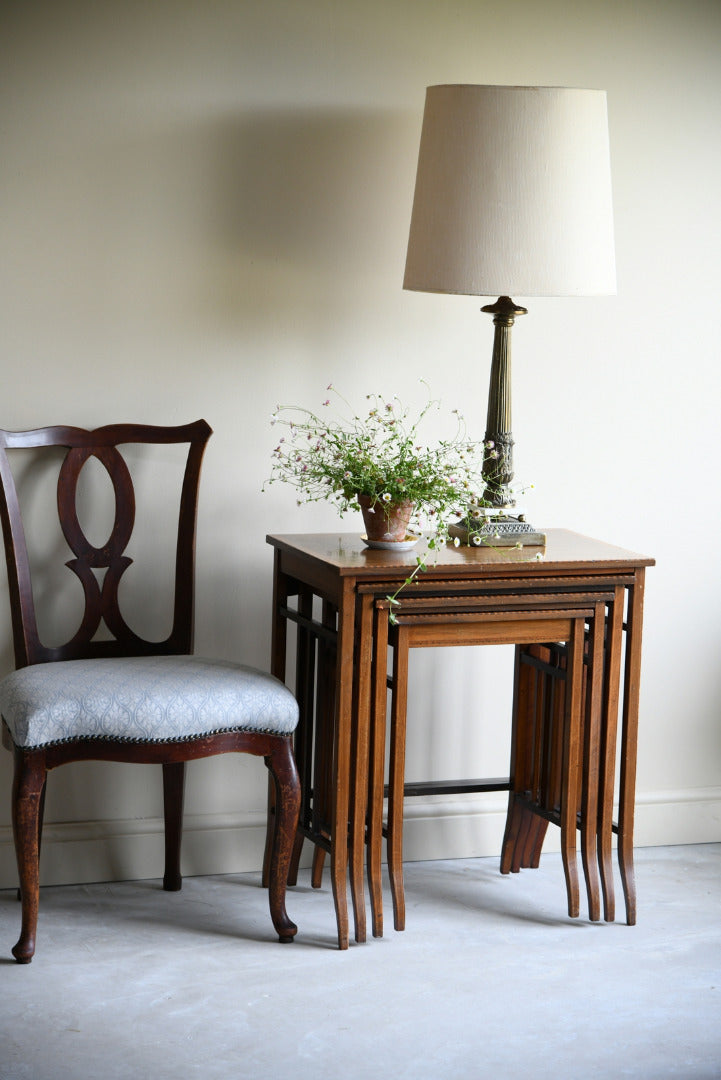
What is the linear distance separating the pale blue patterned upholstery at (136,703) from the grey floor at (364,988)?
462mm

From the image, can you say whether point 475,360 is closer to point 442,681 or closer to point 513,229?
point 513,229

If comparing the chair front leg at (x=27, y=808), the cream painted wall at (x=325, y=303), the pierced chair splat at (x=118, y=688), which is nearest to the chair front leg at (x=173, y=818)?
the pierced chair splat at (x=118, y=688)

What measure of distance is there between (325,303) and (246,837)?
1.25 meters

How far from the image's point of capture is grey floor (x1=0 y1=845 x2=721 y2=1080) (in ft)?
7.09

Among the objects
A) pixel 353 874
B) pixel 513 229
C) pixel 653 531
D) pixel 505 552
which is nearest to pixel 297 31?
pixel 513 229

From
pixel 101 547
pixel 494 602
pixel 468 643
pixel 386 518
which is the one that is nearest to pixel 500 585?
pixel 494 602

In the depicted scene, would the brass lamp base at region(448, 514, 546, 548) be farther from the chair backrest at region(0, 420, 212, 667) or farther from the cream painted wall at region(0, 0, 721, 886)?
the chair backrest at region(0, 420, 212, 667)

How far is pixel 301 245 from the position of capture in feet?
9.62

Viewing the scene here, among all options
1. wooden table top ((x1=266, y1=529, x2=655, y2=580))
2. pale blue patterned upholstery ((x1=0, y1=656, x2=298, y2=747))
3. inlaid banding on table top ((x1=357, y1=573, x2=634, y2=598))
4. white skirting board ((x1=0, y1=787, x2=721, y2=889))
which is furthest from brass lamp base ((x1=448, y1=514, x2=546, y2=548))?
white skirting board ((x1=0, y1=787, x2=721, y2=889))

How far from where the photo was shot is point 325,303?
2.97 metres

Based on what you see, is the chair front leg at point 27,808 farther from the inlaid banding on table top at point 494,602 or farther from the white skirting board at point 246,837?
the inlaid banding on table top at point 494,602

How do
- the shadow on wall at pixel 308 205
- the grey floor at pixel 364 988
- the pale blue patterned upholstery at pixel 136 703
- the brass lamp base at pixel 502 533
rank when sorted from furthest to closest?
the shadow on wall at pixel 308 205 → the brass lamp base at pixel 502 533 → the pale blue patterned upholstery at pixel 136 703 → the grey floor at pixel 364 988

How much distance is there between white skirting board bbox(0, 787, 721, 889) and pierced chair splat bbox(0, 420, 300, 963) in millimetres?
114

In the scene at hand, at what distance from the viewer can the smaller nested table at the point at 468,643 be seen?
2566 millimetres
